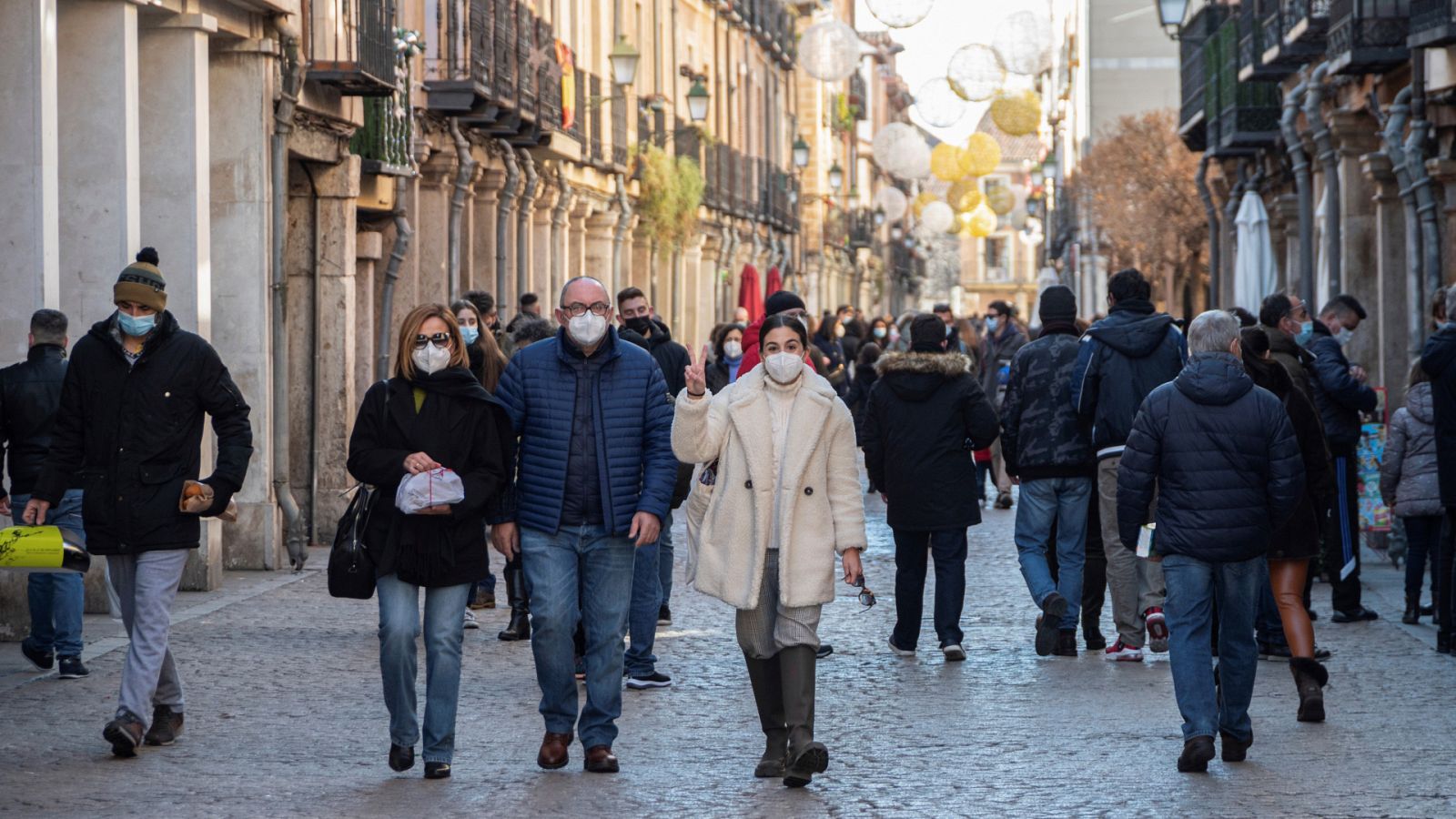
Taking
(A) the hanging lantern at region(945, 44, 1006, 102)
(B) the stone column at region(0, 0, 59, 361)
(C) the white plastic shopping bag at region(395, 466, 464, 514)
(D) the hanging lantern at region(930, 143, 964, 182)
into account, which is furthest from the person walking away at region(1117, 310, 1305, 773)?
(D) the hanging lantern at region(930, 143, 964, 182)

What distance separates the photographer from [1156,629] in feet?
35.3

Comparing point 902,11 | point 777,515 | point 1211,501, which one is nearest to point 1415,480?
point 1211,501

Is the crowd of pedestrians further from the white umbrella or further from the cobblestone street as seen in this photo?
the white umbrella

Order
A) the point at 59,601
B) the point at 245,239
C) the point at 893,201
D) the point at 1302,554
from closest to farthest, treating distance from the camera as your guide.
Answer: the point at 1302,554, the point at 59,601, the point at 245,239, the point at 893,201

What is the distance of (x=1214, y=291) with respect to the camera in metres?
36.7

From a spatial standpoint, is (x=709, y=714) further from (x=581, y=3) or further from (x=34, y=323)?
(x=581, y=3)

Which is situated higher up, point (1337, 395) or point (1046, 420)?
point (1337, 395)

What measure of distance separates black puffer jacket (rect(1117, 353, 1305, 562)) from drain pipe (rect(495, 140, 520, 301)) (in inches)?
732

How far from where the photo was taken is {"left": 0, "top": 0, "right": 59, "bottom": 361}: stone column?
42.7ft

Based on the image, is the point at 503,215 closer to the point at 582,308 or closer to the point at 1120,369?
the point at 1120,369

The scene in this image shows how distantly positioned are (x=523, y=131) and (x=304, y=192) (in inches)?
299

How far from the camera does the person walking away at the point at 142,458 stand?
8.99 meters

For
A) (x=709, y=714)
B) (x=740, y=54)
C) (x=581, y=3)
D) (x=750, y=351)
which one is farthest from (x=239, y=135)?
(x=740, y=54)

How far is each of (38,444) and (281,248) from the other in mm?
5982
